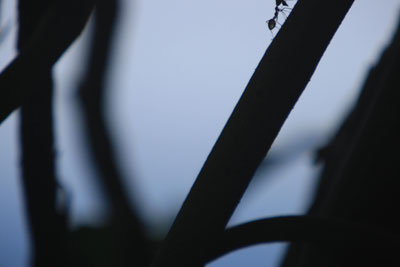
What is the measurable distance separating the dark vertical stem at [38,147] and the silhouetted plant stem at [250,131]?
754 millimetres

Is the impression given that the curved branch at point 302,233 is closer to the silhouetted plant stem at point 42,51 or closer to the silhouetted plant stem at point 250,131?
the silhouetted plant stem at point 250,131

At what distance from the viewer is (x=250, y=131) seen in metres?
0.93

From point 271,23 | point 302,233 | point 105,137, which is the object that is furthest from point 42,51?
point 271,23

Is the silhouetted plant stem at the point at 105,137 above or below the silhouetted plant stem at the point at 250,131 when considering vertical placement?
above

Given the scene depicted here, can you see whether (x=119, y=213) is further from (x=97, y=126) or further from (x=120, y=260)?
(x=97, y=126)

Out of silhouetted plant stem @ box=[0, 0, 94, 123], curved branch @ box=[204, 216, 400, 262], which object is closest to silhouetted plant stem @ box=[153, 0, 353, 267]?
curved branch @ box=[204, 216, 400, 262]

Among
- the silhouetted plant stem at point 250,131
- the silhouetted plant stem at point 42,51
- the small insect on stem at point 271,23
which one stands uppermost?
the small insect on stem at point 271,23

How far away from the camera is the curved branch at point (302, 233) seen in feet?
3.49

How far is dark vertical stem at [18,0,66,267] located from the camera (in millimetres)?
1505

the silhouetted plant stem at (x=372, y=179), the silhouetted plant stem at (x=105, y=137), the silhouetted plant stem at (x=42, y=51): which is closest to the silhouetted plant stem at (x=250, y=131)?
the silhouetted plant stem at (x=42, y=51)

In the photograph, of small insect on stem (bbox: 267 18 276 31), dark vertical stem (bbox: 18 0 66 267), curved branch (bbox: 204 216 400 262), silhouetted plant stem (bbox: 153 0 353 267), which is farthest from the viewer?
small insect on stem (bbox: 267 18 276 31)

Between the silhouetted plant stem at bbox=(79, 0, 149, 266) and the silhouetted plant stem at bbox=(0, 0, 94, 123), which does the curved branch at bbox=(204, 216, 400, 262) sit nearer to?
the silhouetted plant stem at bbox=(0, 0, 94, 123)

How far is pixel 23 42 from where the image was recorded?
1507 mm

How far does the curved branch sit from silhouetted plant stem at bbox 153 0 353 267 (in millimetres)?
115
